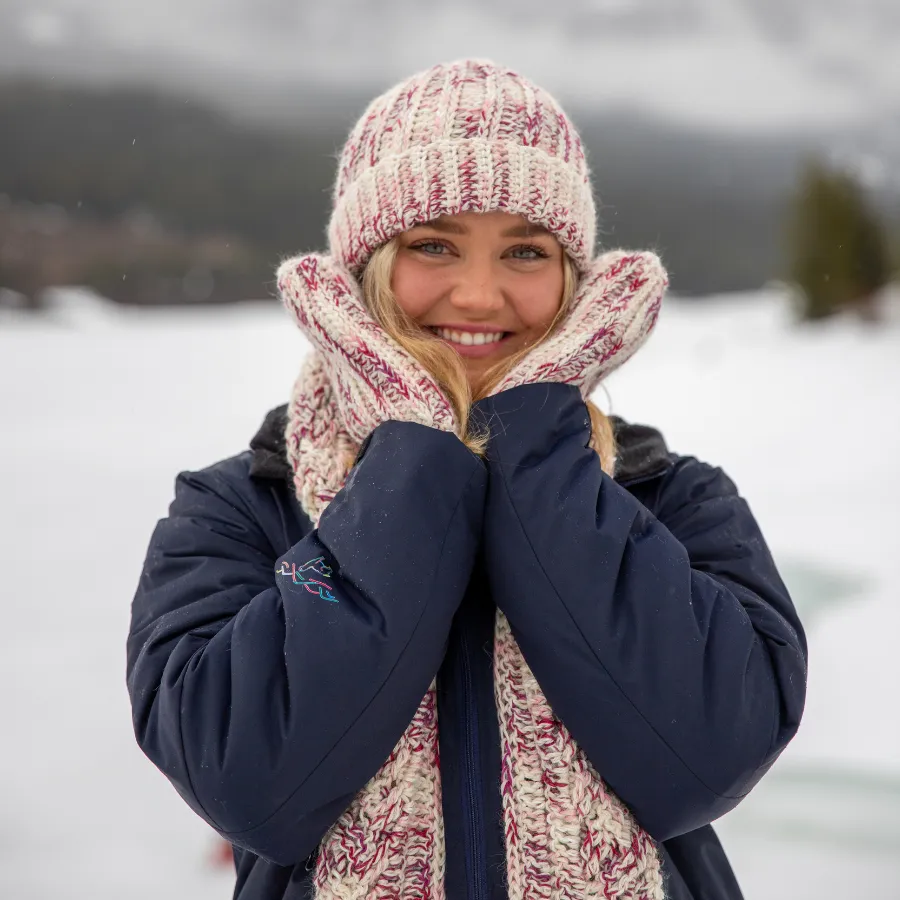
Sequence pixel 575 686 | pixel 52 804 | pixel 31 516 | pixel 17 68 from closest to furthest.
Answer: pixel 575 686 → pixel 52 804 → pixel 31 516 → pixel 17 68

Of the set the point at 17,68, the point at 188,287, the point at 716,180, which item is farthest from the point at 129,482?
the point at 716,180

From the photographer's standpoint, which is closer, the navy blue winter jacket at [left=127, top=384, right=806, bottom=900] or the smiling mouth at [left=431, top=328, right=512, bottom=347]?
the navy blue winter jacket at [left=127, top=384, right=806, bottom=900]

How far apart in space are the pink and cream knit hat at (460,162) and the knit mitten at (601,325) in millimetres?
81

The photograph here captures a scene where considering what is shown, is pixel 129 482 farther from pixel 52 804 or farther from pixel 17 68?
pixel 17 68

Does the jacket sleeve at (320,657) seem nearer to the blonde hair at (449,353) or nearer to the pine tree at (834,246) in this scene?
the blonde hair at (449,353)

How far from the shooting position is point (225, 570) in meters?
1.03

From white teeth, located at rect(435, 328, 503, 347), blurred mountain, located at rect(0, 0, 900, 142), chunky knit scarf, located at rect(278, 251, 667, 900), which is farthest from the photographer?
blurred mountain, located at rect(0, 0, 900, 142)

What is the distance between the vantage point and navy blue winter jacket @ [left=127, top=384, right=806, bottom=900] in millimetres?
861

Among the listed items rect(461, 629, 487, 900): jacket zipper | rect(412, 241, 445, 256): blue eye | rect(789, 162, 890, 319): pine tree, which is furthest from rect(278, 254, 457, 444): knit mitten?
rect(789, 162, 890, 319): pine tree

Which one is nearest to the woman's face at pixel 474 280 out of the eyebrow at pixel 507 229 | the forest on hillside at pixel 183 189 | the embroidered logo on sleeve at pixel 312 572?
the eyebrow at pixel 507 229

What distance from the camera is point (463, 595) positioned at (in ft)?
3.17

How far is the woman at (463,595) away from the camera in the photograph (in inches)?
34.5

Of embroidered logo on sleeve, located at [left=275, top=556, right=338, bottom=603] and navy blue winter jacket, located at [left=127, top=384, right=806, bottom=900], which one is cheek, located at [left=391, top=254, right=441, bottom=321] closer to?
navy blue winter jacket, located at [left=127, top=384, right=806, bottom=900]

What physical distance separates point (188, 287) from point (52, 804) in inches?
418
